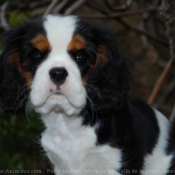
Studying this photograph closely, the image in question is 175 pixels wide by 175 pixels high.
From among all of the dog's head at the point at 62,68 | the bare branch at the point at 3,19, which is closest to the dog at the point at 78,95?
the dog's head at the point at 62,68

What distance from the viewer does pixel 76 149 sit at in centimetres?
406

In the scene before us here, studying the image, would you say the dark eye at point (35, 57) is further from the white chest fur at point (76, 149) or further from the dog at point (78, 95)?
the white chest fur at point (76, 149)

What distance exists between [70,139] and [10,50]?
0.72 metres

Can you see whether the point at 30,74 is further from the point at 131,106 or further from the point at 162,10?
the point at 162,10

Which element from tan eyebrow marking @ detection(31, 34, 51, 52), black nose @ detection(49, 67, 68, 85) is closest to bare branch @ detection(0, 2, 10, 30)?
tan eyebrow marking @ detection(31, 34, 51, 52)

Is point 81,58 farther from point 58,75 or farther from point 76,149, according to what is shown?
point 76,149

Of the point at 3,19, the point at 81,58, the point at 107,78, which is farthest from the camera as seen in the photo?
the point at 3,19

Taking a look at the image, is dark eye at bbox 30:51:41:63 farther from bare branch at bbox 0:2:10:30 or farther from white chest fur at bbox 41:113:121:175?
bare branch at bbox 0:2:10:30

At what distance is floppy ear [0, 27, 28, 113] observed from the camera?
13.1 feet

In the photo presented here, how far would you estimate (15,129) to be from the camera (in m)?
5.38

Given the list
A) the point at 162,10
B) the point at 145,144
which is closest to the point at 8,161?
the point at 145,144

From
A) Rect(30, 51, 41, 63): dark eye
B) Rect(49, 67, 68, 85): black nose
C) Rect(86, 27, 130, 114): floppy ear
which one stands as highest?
Rect(30, 51, 41, 63): dark eye

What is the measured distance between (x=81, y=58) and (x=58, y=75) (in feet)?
0.94

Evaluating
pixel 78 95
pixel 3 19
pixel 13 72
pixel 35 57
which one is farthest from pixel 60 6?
pixel 78 95
